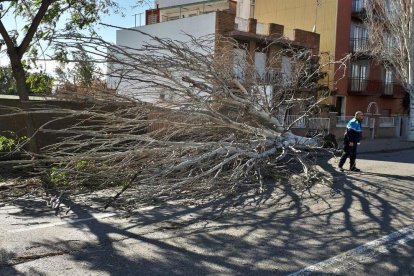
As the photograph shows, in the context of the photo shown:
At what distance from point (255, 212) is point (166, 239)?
6.36 ft

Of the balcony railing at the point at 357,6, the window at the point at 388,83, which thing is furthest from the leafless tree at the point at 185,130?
the window at the point at 388,83

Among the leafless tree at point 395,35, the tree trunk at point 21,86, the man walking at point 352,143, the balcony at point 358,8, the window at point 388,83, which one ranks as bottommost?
the man walking at point 352,143

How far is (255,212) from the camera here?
23.6 feet

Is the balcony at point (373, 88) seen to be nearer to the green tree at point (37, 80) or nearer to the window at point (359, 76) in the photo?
the window at point (359, 76)

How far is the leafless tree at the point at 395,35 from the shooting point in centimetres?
2422

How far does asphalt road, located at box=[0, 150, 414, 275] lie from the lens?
15.6 ft

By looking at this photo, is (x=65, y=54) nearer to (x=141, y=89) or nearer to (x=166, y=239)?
(x=141, y=89)

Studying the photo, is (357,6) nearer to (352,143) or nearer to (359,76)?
(359,76)

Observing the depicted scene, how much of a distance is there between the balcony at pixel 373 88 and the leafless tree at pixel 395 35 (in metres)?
4.69

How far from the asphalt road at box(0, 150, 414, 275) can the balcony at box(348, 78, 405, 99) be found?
23.4m

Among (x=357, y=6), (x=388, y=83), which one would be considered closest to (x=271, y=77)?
(x=357, y=6)

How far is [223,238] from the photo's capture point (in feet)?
18.9

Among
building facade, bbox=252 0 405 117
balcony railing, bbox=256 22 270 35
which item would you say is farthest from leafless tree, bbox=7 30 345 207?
building facade, bbox=252 0 405 117

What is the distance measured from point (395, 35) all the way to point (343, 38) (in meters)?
4.49
